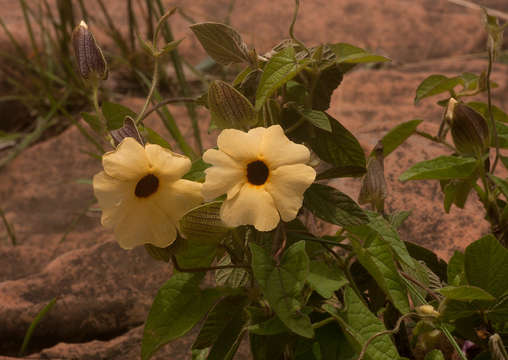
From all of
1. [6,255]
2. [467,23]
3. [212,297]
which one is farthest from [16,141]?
[467,23]

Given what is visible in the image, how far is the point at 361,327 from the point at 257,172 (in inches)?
8.6

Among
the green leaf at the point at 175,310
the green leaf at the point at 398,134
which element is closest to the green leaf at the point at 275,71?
the green leaf at the point at 175,310

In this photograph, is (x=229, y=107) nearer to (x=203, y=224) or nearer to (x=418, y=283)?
(x=203, y=224)

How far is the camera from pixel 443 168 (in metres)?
0.80

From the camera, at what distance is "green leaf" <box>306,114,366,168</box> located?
706mm

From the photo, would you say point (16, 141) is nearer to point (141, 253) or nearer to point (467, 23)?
point (141, 253)

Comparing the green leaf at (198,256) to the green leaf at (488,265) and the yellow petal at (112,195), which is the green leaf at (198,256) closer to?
the yellow petal at (112,195)

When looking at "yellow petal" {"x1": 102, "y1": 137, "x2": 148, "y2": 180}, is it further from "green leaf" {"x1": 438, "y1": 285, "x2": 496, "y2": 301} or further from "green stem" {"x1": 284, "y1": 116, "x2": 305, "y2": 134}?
"green leaf" {"x1": 438, "y1": 285, "x2": 496, "y2": 301}

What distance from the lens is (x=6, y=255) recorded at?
4.50 feet

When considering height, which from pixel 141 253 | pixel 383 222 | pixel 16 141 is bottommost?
pixel 16 141

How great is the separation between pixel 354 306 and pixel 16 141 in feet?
5.58

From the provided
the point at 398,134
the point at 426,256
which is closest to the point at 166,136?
the point at 398,134

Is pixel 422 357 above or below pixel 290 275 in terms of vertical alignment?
below

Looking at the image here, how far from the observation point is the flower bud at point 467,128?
0.76 meters
